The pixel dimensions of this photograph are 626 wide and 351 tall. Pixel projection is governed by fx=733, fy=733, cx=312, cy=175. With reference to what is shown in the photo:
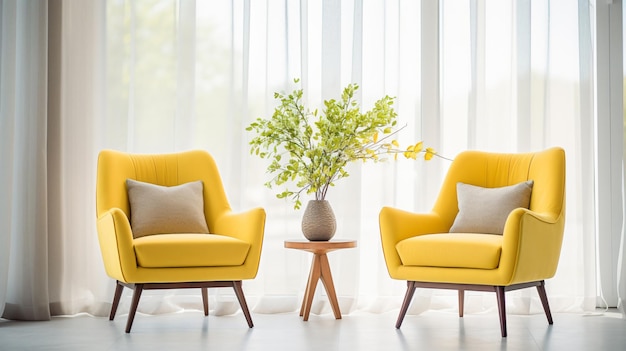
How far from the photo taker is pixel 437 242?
3408mm

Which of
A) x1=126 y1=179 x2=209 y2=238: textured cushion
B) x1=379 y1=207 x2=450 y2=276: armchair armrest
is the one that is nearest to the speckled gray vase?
x1=379 y1=207 x2=450 y2=276: armchair armrest

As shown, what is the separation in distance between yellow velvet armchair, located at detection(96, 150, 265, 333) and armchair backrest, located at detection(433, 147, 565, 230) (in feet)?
3.58

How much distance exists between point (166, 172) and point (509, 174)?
6.25ft

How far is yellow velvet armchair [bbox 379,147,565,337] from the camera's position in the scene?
3.29 metres

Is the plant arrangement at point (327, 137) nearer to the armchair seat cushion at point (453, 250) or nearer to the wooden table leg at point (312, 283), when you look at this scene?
the wooden table leg at point (312, 283)

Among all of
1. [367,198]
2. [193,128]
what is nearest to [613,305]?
[367,198]

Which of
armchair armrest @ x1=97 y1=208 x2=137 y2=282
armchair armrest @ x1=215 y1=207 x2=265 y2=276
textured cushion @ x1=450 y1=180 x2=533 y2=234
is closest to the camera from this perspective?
armchair armrest @ x1=97 y1=208 x2=137 y2=282

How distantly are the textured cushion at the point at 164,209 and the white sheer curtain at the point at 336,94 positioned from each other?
0.46 meters

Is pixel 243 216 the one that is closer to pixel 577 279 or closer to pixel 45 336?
pixel 45 336

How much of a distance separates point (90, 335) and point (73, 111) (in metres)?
1.47

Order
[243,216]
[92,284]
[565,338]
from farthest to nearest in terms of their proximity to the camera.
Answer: [92,284], [243,216], [565,338]

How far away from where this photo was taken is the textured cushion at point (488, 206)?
12.1ft

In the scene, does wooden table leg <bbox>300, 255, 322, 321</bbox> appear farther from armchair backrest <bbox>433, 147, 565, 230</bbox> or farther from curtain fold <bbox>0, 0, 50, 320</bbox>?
curtain fold <bbox>0, 0, 50, 320</bbox>

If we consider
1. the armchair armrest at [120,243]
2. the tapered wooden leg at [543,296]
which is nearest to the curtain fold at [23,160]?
the armchair armrest at [120,243]
